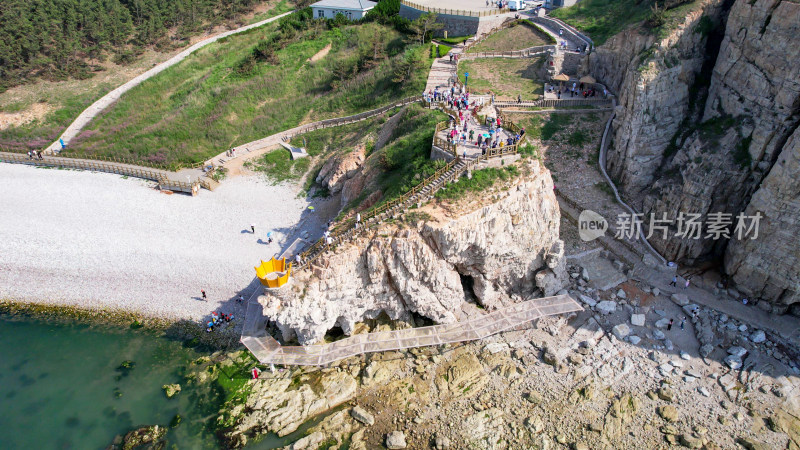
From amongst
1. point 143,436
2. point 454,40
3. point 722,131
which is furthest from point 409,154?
point 454,40

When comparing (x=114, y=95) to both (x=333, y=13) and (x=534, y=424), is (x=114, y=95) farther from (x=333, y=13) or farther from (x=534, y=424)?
(x=534, y=424)

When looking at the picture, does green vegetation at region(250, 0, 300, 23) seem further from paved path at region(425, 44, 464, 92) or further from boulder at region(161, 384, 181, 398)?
boulder at region(161, 384, 181, 398)

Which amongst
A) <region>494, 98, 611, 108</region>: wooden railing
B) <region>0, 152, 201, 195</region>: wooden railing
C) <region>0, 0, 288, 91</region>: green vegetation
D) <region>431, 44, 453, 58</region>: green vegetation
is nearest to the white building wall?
<region>0, 0, 288, 91</region>: green vegetation

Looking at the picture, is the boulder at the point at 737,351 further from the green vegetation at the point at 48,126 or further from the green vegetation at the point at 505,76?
the green vegetation at the point at 48,126

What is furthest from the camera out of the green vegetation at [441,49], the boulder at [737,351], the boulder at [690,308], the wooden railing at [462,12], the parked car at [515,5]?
the parked car at [515,5]

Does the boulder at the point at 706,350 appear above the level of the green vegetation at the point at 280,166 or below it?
below

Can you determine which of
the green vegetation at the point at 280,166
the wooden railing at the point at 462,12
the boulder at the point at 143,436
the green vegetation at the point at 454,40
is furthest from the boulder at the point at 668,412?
the wooden railing at the point at 462,12
